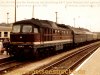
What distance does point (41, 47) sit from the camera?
21.7 metres

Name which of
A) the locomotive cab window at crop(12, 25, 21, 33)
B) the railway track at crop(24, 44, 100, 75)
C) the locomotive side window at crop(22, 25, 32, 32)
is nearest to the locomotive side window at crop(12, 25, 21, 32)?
the locomotive cab window at crop(12, 25, 21, 33)

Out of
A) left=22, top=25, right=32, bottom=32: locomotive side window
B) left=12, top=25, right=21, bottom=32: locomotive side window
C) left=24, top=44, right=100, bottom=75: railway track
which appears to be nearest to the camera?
left=24, top=44, right=100, bottom=75: railway track

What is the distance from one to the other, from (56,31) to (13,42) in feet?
23.5

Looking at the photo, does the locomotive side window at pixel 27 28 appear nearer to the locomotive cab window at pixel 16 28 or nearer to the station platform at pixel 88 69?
the locomotive cab window at pixel 16 28

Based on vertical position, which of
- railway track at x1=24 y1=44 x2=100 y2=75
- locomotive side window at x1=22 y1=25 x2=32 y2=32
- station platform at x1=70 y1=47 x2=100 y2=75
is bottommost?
railway track at x1=24 y1=44 x2=100 y2=75

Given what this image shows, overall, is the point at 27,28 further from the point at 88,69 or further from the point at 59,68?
the point at 88,69

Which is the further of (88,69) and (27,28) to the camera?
(27,28)

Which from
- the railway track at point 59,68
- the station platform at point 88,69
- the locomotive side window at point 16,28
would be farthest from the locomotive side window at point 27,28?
the station platform at point 88,69

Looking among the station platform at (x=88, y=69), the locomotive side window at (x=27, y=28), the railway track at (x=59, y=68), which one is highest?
the locomotive side window at (x=27, y=28)

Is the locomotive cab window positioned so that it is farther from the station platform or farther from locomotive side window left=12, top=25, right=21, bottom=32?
the station platform

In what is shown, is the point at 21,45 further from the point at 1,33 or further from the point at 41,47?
the point at 1,33

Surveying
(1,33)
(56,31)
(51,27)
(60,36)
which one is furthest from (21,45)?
(1,33)

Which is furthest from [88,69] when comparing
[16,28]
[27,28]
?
[16,28]

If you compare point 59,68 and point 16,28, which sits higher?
point 16,28
